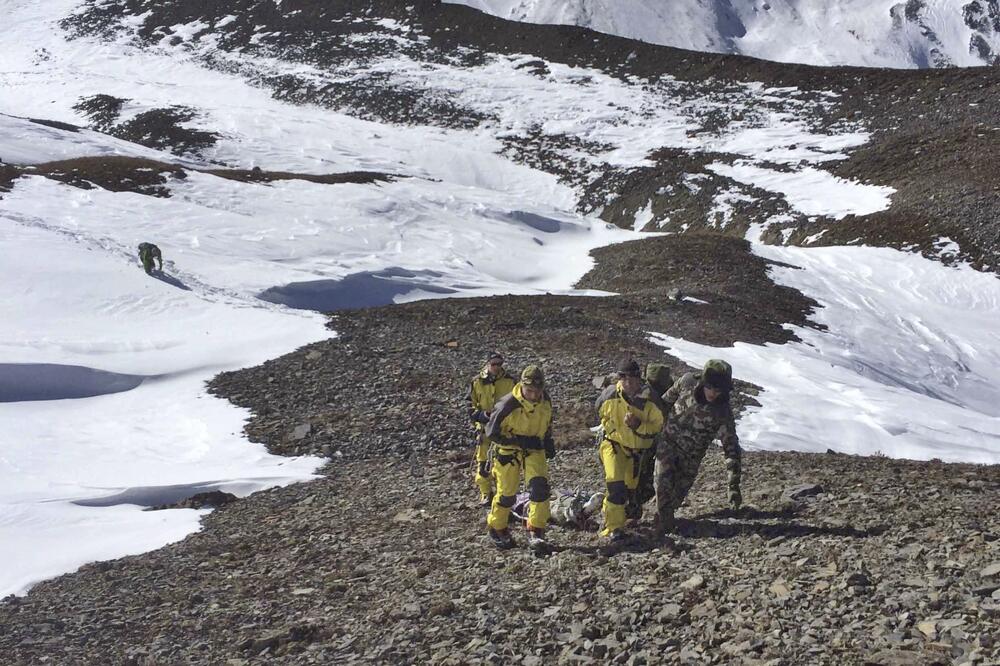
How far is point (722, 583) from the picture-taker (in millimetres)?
8586

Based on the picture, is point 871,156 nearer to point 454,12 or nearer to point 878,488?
point 878,488

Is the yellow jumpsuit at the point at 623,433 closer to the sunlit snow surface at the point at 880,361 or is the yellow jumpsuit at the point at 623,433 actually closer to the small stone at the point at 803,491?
the small stone at the point at 803,491

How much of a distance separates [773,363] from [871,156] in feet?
115

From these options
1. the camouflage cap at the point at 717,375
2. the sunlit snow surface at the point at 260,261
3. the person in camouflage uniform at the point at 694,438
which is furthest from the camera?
the sunlit snow surface at the point at 260,261

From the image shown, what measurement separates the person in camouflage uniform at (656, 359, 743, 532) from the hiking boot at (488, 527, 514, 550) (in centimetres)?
200

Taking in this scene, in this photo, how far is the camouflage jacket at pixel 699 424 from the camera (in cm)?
1062

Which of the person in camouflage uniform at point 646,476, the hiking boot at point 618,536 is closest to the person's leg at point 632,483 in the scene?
the person in camouflage uniform at point 646,476

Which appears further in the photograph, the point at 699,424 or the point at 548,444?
the point at 548,444

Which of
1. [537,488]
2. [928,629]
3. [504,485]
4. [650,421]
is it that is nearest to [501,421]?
[504,485]

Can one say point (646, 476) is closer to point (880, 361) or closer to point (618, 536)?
point (618, 536)

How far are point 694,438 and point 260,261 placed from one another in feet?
87.8

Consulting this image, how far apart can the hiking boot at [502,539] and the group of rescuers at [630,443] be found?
13mm

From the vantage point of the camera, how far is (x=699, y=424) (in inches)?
423

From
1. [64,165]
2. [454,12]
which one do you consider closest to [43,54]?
[454,12]
